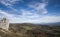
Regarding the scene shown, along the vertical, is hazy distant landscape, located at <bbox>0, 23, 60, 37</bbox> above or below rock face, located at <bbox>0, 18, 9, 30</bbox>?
below

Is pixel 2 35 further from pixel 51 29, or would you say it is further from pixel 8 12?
pixel 51 29

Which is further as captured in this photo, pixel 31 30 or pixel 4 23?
pixel 4 23

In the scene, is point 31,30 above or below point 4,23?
below

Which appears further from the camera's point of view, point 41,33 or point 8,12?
point 8,12

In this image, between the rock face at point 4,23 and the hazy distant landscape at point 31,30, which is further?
A: the rock face at point 4,23

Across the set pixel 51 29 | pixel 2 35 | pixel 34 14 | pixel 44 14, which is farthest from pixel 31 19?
pixel 2 35

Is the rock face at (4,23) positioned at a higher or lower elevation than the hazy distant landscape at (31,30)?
higher

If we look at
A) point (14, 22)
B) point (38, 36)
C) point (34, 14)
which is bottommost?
point (38, 36)

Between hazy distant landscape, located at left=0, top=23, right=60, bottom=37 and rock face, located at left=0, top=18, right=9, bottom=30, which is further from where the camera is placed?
rock face, located at left=0, top=18, right=9, bottom=30
